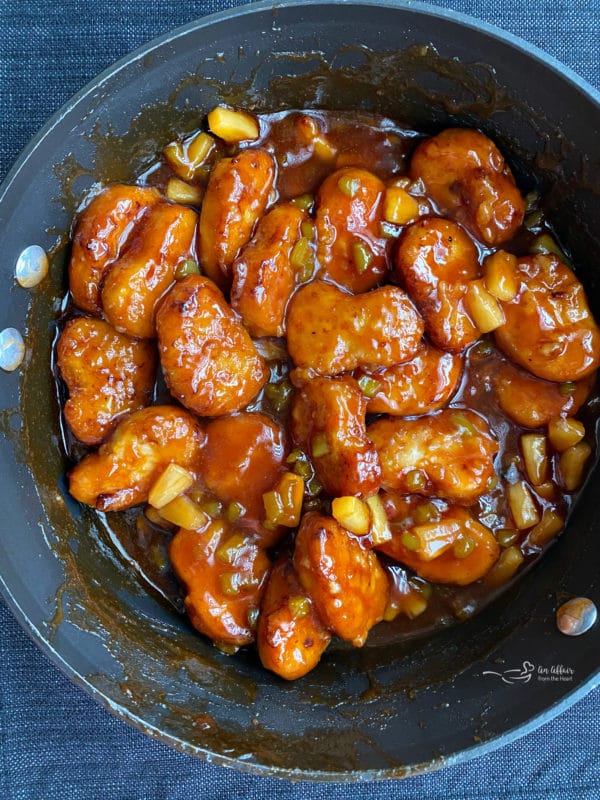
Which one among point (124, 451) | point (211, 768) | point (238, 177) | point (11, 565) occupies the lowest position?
point (211, 768)

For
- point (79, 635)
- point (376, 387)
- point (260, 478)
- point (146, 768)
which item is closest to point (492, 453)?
point (376, 387)

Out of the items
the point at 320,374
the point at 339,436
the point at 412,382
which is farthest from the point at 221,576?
the point at 412,382

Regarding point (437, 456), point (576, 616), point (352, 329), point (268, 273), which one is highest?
point (268, 273)

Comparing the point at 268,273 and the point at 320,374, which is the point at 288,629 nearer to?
the point at 320,374

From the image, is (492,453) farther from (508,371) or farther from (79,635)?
(79,635)

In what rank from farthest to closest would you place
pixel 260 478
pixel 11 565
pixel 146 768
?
pixel 146 768 < pixel 260 478 < pixel 11 565
